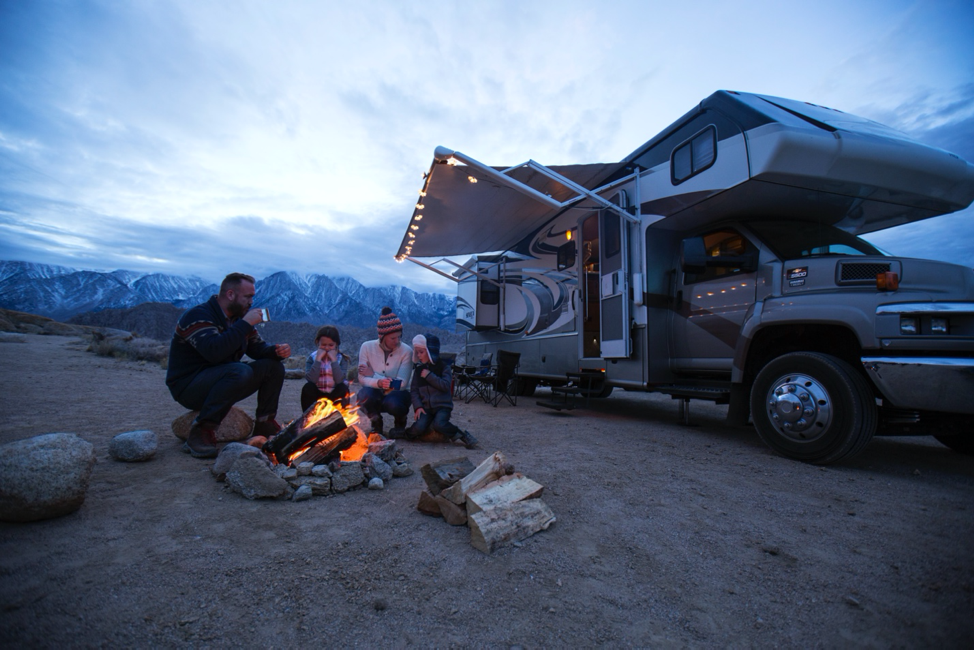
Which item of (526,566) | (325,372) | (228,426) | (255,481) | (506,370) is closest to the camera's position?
(526,566)

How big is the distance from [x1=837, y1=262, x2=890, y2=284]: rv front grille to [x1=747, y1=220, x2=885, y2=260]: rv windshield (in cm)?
31

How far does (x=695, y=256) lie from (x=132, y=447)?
4.96 m

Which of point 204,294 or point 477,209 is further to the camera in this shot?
point 204,294

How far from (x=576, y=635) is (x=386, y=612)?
653 mm

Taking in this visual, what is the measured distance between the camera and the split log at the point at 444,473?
8.15 ft

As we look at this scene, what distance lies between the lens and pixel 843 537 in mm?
2090

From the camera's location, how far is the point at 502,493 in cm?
217

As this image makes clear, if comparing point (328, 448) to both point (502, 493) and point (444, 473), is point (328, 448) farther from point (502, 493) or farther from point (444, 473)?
point (502, 493)

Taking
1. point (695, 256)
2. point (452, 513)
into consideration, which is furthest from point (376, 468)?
point (695, 256)

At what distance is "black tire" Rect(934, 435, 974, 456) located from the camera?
3796mm

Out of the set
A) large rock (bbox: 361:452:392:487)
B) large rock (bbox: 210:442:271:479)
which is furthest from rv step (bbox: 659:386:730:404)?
large rock (bbox: 210:442:271:479)

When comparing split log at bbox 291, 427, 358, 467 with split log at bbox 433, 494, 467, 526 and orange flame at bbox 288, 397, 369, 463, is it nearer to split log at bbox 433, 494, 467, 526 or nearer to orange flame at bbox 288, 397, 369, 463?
orange flame at bbox 288, 397, 369, 463

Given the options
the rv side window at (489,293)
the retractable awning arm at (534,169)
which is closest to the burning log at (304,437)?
the retractable awning arm at (534,169)

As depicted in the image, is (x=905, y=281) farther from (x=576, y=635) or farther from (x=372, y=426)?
(x=372, y=426)
